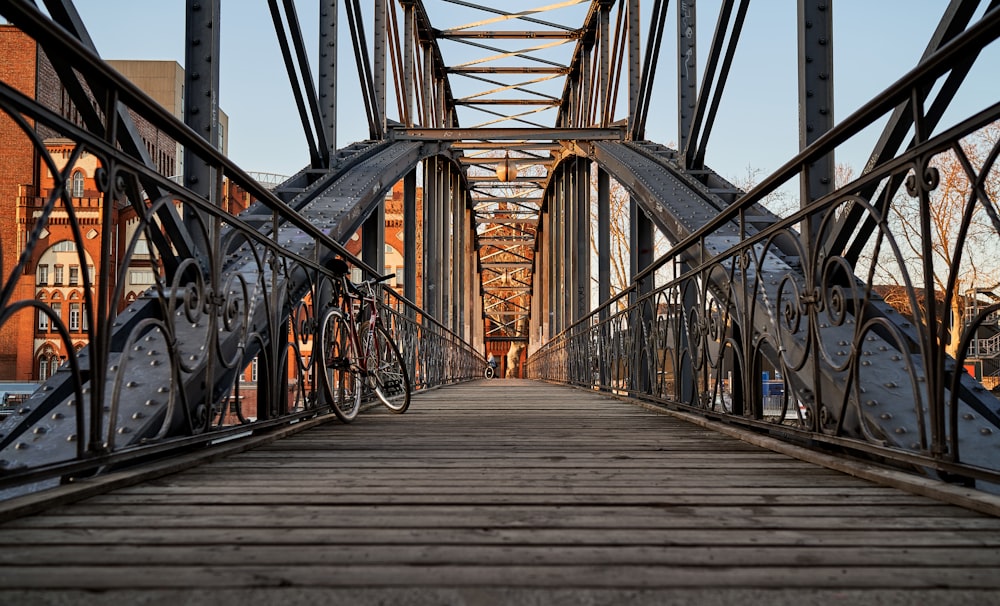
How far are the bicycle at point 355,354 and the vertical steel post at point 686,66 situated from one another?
11.8ft

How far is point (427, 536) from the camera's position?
5.34ft

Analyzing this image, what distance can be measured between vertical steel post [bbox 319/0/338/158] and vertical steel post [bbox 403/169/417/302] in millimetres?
4744

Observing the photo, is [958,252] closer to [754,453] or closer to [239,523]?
[754,453]

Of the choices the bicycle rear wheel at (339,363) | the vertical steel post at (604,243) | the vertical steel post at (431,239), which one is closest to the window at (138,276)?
the vertical steel post at (431,239)

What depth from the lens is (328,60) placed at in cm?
788

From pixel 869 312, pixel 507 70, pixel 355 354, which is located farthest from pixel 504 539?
pixel 507 70

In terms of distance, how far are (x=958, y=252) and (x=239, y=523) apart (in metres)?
1.90

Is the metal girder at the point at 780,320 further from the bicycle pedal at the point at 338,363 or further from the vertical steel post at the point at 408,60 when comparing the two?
the vertical steel post at the point at 408,60

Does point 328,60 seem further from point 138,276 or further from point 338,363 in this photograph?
point 138,276

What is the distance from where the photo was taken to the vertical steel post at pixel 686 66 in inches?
300

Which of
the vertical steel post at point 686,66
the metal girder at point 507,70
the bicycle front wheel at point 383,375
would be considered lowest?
the bicycle front wheel at point 383,375

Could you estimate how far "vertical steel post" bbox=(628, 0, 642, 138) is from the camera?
32.9 feet

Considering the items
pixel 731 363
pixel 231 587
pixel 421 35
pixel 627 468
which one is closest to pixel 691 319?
pixel 731 363

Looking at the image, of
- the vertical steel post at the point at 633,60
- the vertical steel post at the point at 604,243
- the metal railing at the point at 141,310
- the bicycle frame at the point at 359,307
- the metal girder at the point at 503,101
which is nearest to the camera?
the metal railing at the point at 141,310
